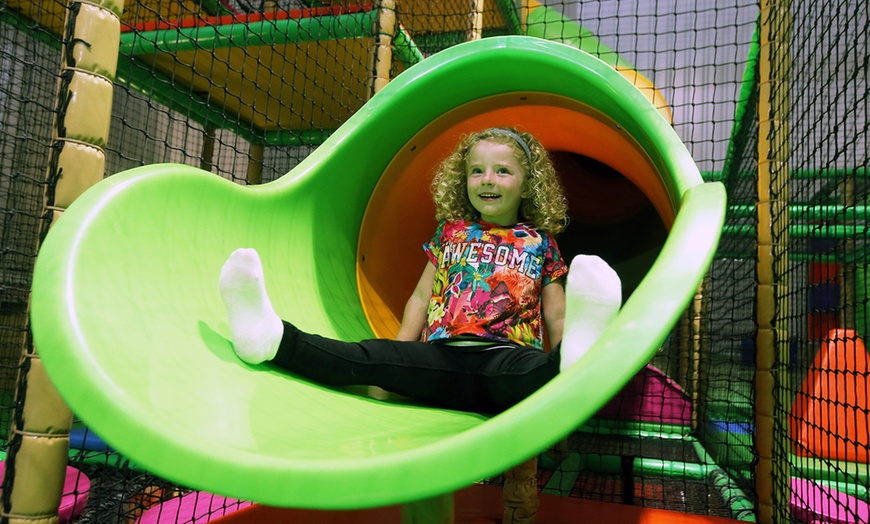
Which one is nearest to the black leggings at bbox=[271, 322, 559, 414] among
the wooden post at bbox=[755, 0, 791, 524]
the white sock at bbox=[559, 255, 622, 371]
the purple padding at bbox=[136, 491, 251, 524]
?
the white sock at bbox=[559, 255, 622, 371]

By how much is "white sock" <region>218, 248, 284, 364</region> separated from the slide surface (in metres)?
0.03

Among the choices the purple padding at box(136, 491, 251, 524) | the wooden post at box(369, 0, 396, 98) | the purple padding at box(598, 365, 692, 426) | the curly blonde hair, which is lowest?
the purple padding at box(136, 491, 251, 524)

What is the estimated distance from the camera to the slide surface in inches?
19.3

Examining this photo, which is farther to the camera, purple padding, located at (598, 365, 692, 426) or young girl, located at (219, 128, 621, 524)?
purple padding, located at (598, 365, 692, 426)

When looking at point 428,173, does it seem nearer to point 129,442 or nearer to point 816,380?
point 129,442

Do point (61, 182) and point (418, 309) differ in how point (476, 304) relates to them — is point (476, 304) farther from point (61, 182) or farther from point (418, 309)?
point (61, 182)

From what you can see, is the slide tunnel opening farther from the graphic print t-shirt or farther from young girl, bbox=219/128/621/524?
the graphic print t-shirt

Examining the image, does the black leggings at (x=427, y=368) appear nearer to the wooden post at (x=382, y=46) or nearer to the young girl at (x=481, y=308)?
the young girl at (x=481, y=308)

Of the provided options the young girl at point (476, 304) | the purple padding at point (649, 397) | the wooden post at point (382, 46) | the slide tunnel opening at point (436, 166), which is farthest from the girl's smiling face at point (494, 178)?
the purple padding at point (649, 397)

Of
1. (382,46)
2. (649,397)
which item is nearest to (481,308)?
A: (382,46)

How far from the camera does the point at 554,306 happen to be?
1.15m

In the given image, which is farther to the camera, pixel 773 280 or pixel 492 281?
pixel 773 280

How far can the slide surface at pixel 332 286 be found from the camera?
491 millimetres

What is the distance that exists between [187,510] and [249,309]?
62 centimetres
